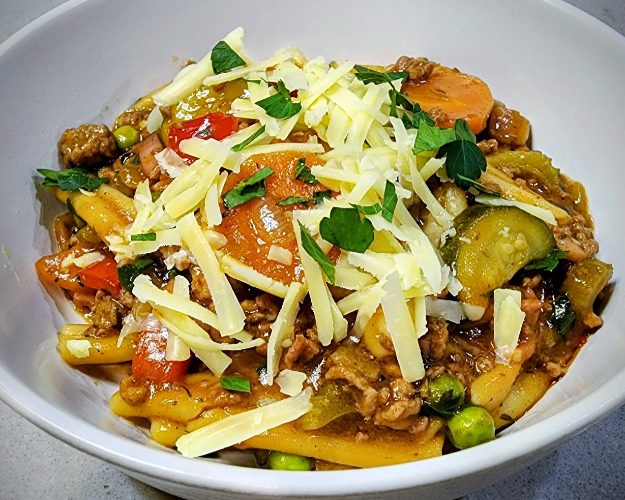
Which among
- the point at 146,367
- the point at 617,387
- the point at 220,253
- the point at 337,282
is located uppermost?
the point at 617,387

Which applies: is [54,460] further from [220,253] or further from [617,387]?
[617,387]

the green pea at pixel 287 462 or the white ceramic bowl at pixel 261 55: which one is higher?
the white ceramic bowl at pixel 261 55

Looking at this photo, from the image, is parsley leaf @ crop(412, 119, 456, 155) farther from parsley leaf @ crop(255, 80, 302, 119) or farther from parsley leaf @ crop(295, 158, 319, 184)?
parsley leaf @ crop(255, 80, 302, 119)

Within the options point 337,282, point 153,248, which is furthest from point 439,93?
point 153,248

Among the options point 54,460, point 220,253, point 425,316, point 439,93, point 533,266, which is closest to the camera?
point 425,316

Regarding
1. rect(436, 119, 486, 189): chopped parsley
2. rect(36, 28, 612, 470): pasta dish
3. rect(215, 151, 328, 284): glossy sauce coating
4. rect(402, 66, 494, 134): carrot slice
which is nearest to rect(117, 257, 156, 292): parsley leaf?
rect(36, 28, 612, 470): pasta dish

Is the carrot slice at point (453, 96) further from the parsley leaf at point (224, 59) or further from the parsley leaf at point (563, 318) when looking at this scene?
the parsley leaf at point (563, 318)

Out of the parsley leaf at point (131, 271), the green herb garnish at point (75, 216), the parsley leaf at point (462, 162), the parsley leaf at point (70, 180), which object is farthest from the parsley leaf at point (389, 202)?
the green herb garnish at point (75, 216)
